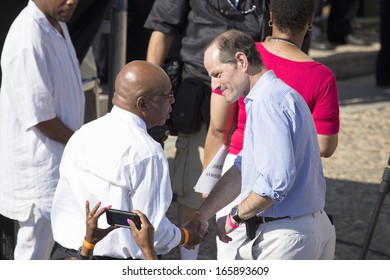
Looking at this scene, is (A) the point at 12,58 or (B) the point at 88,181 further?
(A) the point at 12,58

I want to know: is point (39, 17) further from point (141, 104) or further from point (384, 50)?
point (384, 50)

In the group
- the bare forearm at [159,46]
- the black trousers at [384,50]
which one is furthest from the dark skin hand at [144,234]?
the black trousers at [384,50]

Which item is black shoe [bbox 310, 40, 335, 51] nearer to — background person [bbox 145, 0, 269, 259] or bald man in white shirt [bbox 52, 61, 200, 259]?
background person [bbox 145, 0, 269, 259]

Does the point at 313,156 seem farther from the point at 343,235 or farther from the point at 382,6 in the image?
the point at 382,6

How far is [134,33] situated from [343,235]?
1.98 m

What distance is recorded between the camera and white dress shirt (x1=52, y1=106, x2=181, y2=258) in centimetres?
333

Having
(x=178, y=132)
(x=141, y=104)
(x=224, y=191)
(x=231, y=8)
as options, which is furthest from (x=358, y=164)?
(x=141, y=104)

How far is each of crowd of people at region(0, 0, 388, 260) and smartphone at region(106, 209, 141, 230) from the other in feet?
0.06

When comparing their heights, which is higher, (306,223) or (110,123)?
(110,123)

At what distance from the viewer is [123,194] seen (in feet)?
11.0

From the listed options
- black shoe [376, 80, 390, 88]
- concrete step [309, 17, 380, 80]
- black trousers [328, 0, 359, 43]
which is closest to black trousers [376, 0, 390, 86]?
black shoe [376, 80, 390, 88]

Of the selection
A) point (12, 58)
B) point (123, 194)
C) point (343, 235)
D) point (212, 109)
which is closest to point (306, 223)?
point (123, 194)

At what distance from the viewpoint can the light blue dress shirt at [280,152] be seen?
3443 millimetres

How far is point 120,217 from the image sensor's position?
320 centimetres
